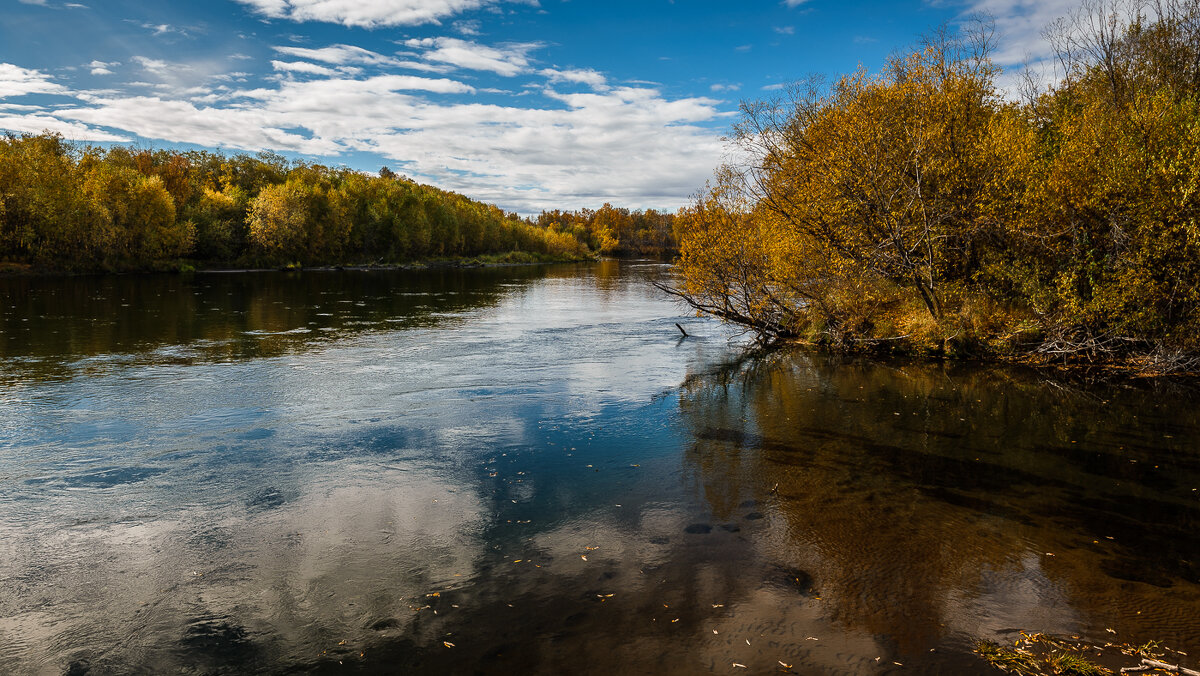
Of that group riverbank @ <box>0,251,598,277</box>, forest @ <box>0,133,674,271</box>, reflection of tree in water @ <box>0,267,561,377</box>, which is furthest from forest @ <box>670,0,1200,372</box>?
riverbank @ <box>0,251,598,277</box>

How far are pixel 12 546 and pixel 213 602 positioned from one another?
3929mm

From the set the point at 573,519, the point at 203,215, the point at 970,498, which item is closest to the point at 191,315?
the point at 573,519

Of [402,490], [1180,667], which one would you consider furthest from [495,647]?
[1180,667]

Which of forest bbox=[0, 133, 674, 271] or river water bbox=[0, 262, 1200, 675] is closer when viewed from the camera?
river water bbox=[0, 262, 1200, 675]

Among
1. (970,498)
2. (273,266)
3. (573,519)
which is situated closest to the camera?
(573,519)

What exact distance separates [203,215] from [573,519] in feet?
304

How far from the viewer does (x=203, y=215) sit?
83.4 m

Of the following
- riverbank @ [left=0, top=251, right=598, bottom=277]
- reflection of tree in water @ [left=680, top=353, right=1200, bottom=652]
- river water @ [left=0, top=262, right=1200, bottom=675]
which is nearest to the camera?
river water @ [left=0, top=262, right=1200, bottom=675]

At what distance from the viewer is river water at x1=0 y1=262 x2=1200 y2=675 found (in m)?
6.94

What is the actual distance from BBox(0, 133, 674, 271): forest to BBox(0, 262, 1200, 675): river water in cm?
4951

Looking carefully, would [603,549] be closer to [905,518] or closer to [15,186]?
[905,518]

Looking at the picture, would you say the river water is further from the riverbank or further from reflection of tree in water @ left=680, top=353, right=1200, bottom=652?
the riverbank

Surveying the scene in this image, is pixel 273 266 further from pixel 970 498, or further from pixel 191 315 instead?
pixel 970 498

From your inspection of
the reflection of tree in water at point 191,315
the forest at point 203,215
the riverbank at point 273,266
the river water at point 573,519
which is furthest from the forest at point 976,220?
the riverbank at point 273,266
